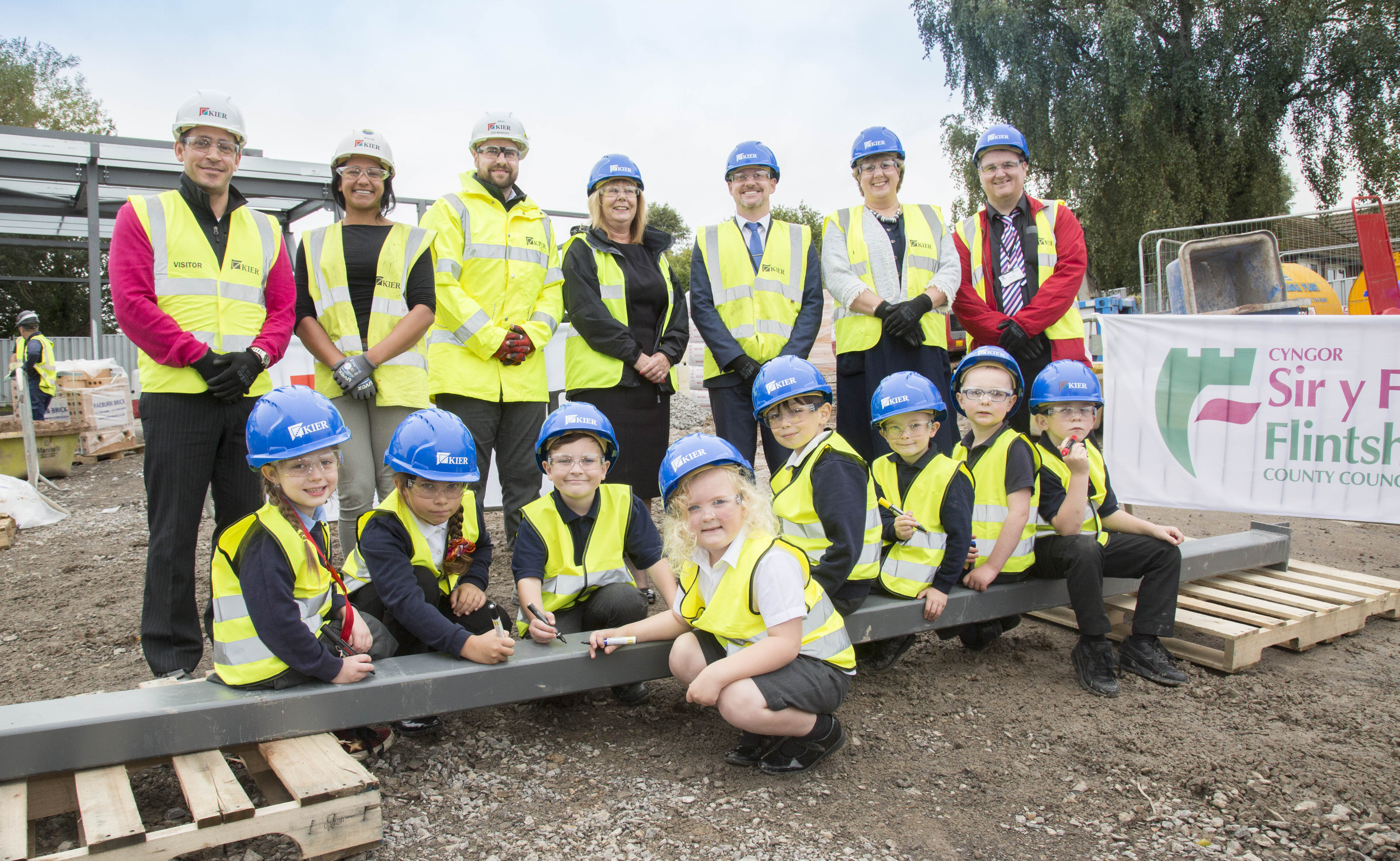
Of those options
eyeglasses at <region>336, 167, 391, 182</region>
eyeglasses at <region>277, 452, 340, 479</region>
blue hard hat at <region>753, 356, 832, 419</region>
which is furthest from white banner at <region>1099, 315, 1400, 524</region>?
eyeglasses at <region>277, 452, 340, 479</region>

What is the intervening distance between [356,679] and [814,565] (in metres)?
1.64

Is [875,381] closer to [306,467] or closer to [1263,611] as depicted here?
[1263,611]

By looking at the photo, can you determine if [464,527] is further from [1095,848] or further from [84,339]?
[84,339]

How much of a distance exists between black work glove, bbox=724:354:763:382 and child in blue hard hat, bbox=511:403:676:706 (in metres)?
1.09

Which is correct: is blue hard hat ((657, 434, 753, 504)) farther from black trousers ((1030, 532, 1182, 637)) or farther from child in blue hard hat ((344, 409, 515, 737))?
black trousers ((1030, 532, 1182, 637))

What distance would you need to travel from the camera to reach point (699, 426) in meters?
12.1

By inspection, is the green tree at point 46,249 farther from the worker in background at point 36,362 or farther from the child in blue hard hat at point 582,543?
the child in blue hard hat at point 582,543

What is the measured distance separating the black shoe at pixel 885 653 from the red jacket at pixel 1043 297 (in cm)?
167

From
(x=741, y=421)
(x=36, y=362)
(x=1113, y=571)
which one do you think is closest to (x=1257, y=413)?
(x=1113, y=571)

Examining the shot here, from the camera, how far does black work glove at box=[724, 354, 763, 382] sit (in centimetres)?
433

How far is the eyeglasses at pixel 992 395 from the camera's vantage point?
12.3ft

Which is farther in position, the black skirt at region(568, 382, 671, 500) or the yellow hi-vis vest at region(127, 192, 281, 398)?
the black skirt at region(568, 382, 671, 500)

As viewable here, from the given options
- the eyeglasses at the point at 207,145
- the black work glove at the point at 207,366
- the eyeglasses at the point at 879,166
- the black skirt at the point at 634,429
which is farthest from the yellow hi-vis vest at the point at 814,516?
the eyeglasses at the point at 207,145

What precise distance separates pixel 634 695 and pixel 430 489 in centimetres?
117
